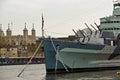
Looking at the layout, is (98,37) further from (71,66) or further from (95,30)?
(71,66)

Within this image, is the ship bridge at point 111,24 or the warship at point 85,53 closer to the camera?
the warship at point 85,53

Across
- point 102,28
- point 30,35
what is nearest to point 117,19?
point 102,28

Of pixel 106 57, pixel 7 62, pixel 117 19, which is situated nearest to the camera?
pixel 106 57

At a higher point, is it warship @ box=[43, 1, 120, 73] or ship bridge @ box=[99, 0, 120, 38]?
ship bridge @ box=[99, 0, 120, 38]

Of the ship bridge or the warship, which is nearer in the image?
the warship

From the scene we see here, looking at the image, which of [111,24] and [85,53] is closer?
[85,53]

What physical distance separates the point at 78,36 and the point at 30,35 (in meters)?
110

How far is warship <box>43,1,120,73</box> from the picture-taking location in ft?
151

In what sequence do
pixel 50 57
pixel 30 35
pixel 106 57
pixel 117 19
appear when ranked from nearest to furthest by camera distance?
pixel 50 57 → pixel 106 57 → pixel 117 19 → pixel 30 35

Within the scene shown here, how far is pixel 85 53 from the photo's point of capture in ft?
157

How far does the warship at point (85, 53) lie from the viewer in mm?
46094

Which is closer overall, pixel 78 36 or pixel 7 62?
pixel 78 36

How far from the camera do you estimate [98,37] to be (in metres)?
50.9

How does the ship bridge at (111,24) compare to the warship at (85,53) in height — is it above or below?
above
